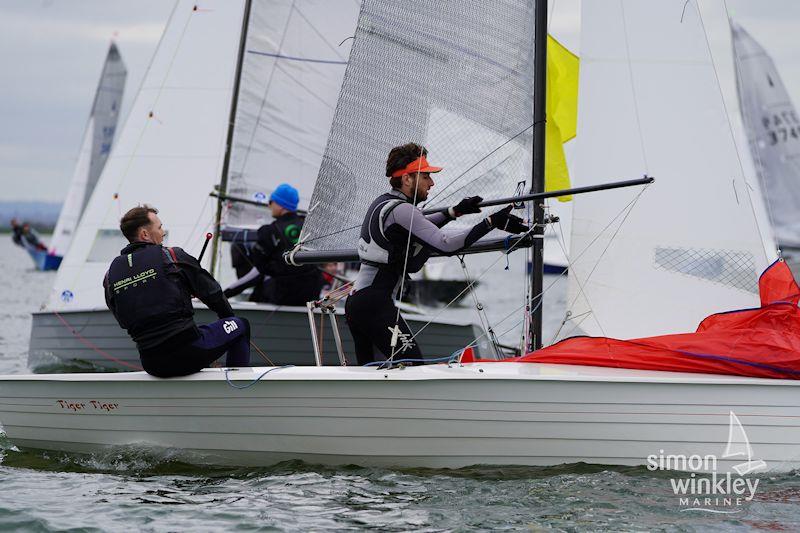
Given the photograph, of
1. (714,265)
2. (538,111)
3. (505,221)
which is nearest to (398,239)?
(505,221)

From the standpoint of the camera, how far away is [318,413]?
486 centimetres

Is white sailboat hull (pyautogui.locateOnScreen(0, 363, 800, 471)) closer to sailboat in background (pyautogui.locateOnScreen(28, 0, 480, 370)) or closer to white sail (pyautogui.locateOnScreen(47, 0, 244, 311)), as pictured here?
white sail (pyautogui.locateOnScreen(47, 0, 244, 311))

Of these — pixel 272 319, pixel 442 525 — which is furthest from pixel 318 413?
pixel 272 319

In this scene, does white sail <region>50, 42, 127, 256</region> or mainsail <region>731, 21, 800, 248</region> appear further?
white sail <region>50, 42, 127, 256</region>

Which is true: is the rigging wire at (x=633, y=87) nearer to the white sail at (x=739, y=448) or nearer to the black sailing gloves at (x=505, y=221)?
the black sailing gloves at (x=505, y=221)

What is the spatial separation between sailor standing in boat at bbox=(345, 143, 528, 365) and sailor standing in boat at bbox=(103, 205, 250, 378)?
0.66m

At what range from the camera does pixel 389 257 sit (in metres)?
5.17

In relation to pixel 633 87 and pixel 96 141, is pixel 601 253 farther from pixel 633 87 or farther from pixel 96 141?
pixel 96 141

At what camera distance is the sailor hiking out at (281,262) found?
7867 millimetres

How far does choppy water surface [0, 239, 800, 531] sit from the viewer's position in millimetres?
4191

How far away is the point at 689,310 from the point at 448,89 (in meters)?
1.67

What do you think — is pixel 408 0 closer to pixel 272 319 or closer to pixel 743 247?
pixel 743 247

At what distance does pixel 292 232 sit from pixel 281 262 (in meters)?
0.30

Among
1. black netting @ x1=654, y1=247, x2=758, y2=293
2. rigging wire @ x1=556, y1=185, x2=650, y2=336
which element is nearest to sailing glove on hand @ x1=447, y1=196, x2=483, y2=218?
rigging wire @ x1=556, y1=185, x2=650, y2=336
